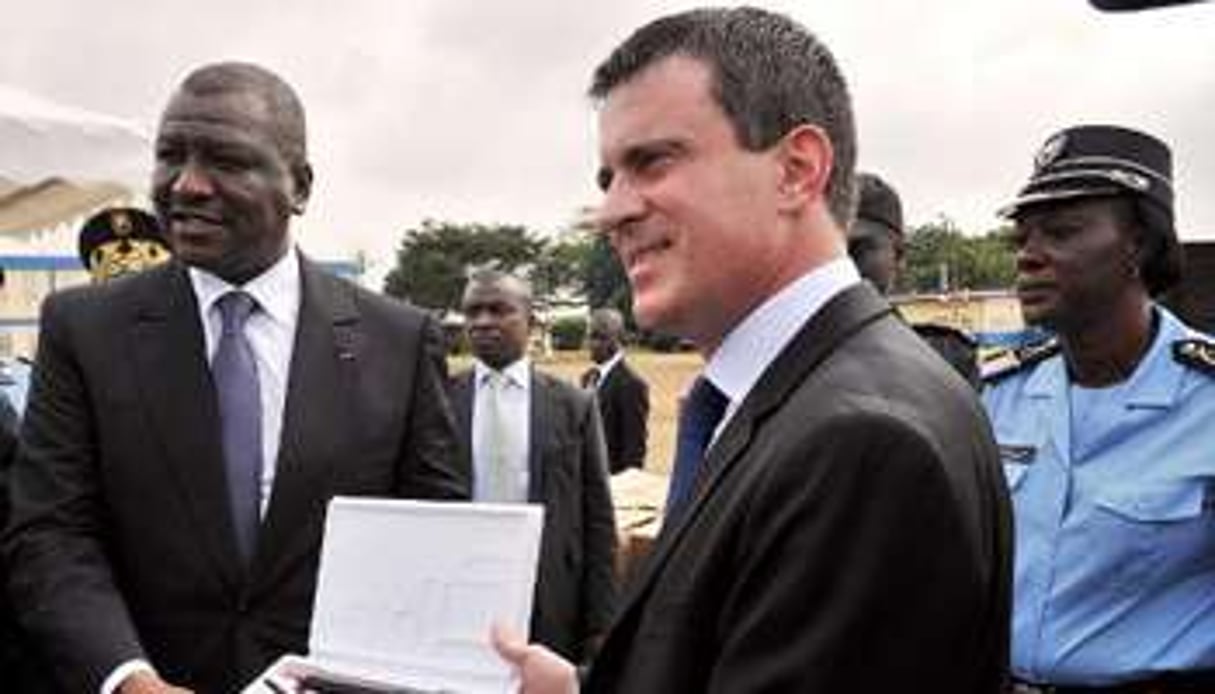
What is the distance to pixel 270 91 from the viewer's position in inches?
106

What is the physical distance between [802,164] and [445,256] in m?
82.8

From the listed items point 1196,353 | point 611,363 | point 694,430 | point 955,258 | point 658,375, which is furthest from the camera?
point 955,258

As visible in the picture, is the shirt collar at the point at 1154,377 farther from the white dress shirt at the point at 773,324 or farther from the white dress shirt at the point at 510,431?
the white dress shirt at the point at 510,431

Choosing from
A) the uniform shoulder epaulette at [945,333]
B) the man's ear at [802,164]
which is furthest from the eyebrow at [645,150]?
the uniform shoulder epaulette at [945,333]

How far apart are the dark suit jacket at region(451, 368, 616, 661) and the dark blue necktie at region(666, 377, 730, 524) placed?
374 centimetres

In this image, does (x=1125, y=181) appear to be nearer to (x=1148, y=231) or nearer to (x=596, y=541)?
(x=1148, y=231)

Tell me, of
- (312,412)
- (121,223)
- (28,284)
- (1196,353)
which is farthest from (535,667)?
(28,284)

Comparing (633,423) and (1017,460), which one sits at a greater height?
(1017,460)

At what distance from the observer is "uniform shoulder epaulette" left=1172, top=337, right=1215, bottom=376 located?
2.96m

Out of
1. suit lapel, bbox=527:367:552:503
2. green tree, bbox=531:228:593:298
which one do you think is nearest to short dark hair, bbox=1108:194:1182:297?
suit lapel, bbox=527:367:552:503

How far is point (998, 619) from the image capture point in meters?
1.51

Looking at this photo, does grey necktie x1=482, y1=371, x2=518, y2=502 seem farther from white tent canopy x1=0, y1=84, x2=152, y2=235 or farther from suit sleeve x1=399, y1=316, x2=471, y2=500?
suit sleeve x1=399, y1=316, x2=471, y2=500

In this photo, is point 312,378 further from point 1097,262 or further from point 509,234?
point 509,234

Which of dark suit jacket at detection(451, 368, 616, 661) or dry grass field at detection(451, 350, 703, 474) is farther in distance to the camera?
dry grass field at detection(451, 350, 703, 474)
